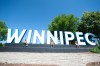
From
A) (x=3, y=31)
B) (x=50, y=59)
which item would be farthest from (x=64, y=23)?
(x=50, y=59)

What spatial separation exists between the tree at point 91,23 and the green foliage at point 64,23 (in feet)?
16.6

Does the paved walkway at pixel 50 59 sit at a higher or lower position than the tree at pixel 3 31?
lower

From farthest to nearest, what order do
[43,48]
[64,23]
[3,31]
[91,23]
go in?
[3,31] < [64,23] < [91,23] < [43,48]

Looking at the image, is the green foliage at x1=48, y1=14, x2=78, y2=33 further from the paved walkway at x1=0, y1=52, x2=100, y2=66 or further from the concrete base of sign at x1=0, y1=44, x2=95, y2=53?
the paved walkway at x1=0, y1=52, x2=100, y2=66

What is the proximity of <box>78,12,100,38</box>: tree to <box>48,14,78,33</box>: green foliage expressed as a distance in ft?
16.6

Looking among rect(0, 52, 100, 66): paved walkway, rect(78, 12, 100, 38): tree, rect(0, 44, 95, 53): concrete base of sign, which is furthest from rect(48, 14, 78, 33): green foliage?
rect(0, 52, 100, 66): paved walkway

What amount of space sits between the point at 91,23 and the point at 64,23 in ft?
26.1

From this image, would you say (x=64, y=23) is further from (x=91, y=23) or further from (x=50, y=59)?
(x=50, y=59)

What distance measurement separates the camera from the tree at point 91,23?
1619 inches

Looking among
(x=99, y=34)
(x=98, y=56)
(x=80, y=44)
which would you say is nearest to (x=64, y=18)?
(x=99, y=34)

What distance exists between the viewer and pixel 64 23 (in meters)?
48.2

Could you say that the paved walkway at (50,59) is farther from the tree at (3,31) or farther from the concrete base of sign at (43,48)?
the tree at (3,31)

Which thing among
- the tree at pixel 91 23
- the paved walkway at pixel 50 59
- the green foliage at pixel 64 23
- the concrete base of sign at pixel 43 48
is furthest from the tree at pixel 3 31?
the paved walkway at pixel 50 59

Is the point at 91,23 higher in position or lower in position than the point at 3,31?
lower
